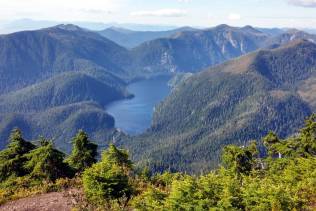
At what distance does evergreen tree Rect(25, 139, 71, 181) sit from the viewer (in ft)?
145

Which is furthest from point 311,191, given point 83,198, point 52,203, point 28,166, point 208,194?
point 28,166

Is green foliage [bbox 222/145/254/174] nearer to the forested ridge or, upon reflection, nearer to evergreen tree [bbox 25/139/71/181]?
→ the forested ridge

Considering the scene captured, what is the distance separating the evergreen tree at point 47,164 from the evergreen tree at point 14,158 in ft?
19.8

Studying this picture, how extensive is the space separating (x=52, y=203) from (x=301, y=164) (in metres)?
28.5

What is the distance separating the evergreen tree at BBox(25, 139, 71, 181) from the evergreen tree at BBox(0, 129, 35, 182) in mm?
6046

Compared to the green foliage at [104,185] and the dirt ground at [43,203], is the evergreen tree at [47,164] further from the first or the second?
the green foliage at [104,185]

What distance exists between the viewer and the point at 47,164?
1750 inches

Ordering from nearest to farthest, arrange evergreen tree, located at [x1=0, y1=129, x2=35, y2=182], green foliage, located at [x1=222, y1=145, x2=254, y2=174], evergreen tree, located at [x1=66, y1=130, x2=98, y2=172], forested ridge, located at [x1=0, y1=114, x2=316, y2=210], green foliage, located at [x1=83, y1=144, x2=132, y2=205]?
1. forested ridge, located at [x1=0, y1=114, x2=316, y2=210]
2. green foliage, located at [x1=83, y1=144, x2=132, y2=205]
3. evergreen tree, located at [x1=0, y1=129, x2=35, y2=182]
4. evergreen tree, located at [x1=66, y1=130, x2=98, y2=172]
5. green foliage, located at [x1=222, y1=145, x2=254, y2=174]

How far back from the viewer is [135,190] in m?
36.2

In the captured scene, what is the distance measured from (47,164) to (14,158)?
9766 millimetres

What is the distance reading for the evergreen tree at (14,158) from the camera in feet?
170

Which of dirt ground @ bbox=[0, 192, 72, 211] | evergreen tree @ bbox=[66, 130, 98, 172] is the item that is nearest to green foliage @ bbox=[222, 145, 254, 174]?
evergreen tree @ bbox=[66, 130, 98, 172]

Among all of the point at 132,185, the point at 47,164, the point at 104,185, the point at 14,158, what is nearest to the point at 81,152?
the point at 14,158

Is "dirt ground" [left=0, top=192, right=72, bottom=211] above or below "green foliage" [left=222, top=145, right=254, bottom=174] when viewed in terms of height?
above
